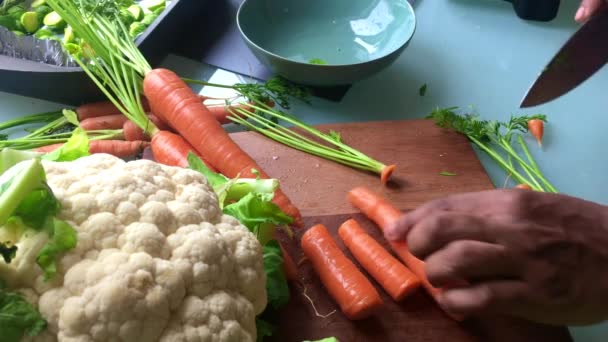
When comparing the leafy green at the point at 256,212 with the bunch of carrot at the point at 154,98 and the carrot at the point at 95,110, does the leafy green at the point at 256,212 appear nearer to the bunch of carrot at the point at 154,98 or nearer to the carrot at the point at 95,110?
the bunch of carrot at the point at 154,98

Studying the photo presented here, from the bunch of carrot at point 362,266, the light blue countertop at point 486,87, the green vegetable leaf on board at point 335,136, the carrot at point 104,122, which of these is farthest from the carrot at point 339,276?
the carrot at point 104,122

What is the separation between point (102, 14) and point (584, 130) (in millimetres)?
1169

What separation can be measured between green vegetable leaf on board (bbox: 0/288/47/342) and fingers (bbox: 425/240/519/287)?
491 millimetres

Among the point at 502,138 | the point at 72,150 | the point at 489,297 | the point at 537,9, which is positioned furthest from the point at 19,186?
the point at 537,9

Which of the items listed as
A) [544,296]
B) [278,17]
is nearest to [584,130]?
[544,296]

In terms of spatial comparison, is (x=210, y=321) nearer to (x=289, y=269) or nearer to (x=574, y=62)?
(x=289, y=269)

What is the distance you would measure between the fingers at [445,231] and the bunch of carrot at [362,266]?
0.14 m

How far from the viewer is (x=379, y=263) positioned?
2.82ft

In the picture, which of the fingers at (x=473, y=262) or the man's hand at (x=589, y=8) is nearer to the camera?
the fingers at (x=473, y=262)

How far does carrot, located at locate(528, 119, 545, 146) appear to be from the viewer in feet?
3.69

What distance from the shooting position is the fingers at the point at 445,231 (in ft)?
2.18

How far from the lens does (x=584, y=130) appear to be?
1177mm

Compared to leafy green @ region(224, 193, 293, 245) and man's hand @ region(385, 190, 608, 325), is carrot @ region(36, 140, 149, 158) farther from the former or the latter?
man's hand @ region(385, 190, 608, 325)

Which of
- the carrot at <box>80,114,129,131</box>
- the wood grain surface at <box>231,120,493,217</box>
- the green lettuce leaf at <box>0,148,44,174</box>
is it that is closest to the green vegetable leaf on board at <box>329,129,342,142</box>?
the wood grain surface at <box>231,120,493,217</box>
